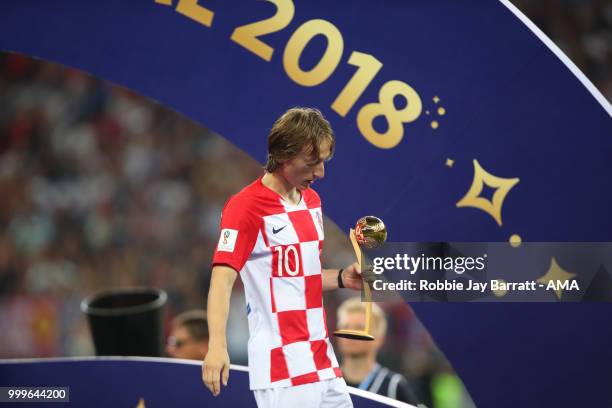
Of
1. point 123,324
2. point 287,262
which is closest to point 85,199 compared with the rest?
point 123,324

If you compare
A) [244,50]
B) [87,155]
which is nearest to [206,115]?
[244,50]

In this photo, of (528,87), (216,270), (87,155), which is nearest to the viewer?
(216,270)

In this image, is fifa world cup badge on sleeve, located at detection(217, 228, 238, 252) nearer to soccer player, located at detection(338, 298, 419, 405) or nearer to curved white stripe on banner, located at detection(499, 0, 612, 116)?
soccer player, located at detection(338, 298, 419, 405)

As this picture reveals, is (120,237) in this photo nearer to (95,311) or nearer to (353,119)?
(95,311)

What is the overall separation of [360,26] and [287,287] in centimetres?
→ 165

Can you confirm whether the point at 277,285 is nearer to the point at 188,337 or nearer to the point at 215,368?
the point at 215,368

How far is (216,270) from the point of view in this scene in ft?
9.00

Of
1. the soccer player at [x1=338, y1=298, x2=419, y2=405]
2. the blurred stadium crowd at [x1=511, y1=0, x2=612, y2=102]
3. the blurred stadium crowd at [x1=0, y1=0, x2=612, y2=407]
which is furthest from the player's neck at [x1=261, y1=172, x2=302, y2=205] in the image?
the blurred stadium crowd at [x1=511, y1=0, x2=612, y2=102]

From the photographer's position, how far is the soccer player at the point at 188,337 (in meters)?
4.10

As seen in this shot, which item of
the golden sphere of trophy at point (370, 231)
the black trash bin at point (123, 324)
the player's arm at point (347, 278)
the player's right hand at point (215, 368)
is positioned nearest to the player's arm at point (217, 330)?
the player's right hand at point (215, 368)

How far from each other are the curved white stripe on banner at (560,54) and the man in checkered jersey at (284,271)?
156 centimetres

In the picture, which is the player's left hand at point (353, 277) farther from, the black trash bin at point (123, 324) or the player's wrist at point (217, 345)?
the black trash bin at point (123, 324)

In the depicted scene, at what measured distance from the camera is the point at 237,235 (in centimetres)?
278

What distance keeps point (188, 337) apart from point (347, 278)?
1427 mm
